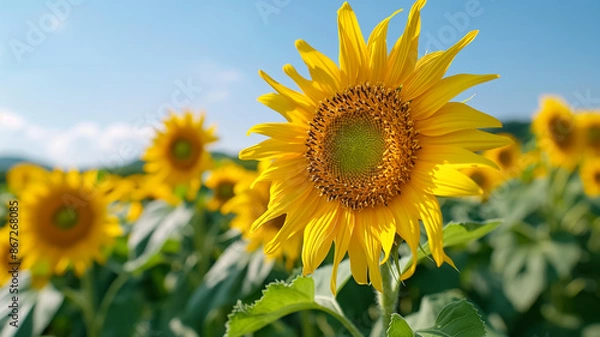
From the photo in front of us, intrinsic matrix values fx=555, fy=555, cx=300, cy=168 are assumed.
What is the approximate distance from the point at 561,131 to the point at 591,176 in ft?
1.95

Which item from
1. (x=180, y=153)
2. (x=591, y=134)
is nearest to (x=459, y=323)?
(x=180, y=153)

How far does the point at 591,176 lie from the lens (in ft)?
20.2

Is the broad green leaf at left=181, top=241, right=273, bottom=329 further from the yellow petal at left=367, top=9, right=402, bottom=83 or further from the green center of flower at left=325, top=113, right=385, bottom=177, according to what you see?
the yellow petal at left=367, top=9, right=402, bottom=83

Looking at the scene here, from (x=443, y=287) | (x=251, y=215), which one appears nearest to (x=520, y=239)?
(x=443, y=287)

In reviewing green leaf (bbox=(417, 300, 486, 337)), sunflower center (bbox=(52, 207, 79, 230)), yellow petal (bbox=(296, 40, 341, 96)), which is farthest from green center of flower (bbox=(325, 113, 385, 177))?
sunflower center (bbox=(52, 207, 79, 230))

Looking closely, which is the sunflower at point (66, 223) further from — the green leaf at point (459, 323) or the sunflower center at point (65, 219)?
the green leaf at point (459, 323)

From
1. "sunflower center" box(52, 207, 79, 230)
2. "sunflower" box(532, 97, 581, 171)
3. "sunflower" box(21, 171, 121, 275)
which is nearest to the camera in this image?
"sunflower" box(21, 171, 121, 275)

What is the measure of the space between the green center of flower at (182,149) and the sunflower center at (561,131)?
4.07 m

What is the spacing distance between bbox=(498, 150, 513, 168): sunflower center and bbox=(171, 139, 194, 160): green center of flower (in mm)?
4040

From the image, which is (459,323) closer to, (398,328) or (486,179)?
(398,328)

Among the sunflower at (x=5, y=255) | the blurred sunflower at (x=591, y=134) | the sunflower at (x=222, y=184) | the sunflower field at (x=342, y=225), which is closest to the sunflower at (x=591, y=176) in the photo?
the sunflower field at (x=342, y=225)

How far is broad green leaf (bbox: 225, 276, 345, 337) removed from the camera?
73.9 inches

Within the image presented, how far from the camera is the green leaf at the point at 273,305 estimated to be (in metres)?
1.88

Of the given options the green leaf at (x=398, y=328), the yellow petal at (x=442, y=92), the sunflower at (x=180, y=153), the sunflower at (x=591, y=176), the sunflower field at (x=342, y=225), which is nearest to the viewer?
the green leaf at (x=398, y=328)
